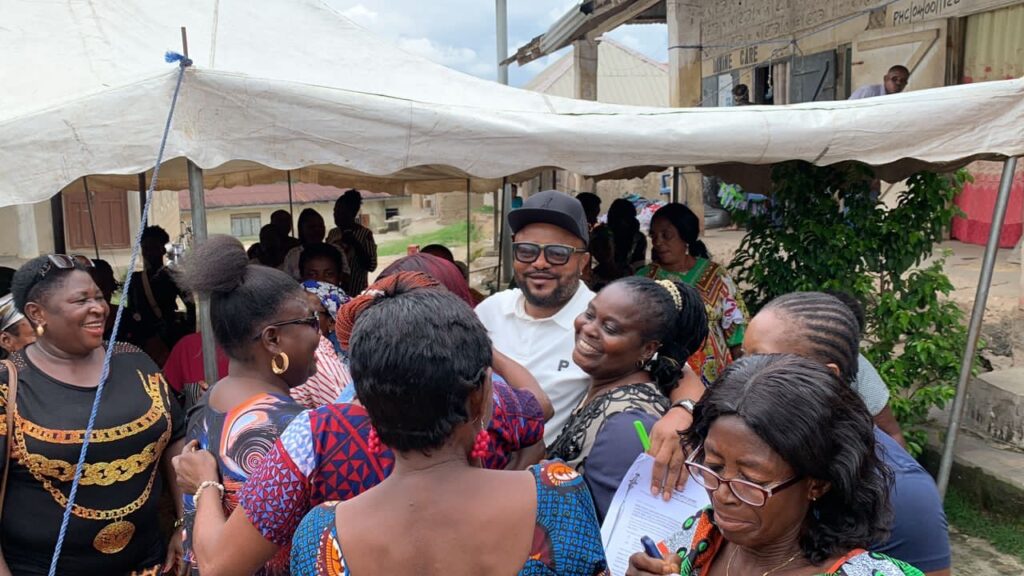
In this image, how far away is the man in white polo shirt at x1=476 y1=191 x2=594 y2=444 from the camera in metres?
2.50

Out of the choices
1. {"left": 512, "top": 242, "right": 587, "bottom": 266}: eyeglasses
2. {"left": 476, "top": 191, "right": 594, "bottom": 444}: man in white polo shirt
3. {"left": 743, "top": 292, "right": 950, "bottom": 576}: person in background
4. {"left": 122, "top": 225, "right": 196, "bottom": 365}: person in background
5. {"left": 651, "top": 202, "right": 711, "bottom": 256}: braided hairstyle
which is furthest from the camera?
{"left": 122, "top": 225, "right": 196, "bottom": 365}: person in background

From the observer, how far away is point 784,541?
1262mm

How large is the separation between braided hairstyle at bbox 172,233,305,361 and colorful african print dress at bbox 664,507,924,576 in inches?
45.4

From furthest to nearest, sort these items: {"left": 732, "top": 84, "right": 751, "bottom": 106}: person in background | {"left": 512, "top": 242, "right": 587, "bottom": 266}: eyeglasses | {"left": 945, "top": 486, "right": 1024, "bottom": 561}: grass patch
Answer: {"left": 732, "top": 84, "right": 751, "bottom": 106}: person in background
{"left": 945, "top": 486, "right": 1024, "bottom": 561}: grass patch
{"left": 512, "top": 242, "right": 587, "bottom": 266}: eyeglasses

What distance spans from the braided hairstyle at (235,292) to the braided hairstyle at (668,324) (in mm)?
937

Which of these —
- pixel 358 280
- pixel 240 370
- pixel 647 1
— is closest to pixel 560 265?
pixel 240 370

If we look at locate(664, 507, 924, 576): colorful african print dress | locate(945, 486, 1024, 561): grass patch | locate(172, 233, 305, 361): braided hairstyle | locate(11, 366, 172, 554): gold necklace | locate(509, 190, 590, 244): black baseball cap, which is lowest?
locate(945, 486, 1024, 561): grass patch

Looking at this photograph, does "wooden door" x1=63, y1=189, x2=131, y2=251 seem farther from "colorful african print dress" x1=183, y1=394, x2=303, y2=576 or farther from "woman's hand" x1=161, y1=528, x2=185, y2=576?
"colorful african print dress" x1=183, y1=394, x2=303, y2=576

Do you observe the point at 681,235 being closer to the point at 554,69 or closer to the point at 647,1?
the point at 647,1

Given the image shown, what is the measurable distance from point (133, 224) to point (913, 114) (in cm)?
1696

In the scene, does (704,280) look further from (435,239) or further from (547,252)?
(435,239)

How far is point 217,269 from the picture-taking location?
6.51ft

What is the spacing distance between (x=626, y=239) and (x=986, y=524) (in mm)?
2845

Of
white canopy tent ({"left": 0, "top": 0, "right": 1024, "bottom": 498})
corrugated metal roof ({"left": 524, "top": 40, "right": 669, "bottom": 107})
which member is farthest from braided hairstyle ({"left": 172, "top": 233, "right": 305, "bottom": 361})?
corrugated metal roof ({"left": 524, "top": 40, "right": 669, "bottom": 107})
